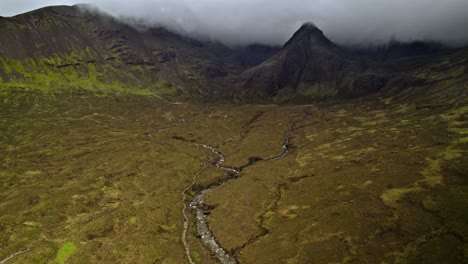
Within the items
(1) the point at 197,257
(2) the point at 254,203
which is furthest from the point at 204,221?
(1) the point at 197,257

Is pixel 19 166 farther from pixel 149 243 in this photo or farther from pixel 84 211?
pixel 149 243

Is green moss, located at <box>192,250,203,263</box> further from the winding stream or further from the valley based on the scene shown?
the winding stream

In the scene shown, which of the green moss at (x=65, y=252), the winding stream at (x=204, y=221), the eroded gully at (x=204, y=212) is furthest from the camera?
the eroded gully at (x=204, y=212)

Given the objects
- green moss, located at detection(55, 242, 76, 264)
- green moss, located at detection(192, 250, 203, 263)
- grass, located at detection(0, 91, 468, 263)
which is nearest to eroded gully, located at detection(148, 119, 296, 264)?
green moss, located at detection(192, 250, 203, 263)

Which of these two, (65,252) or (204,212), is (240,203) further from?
(65,252)

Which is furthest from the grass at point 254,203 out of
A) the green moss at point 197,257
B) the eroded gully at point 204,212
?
the eroded gully at point 204,212

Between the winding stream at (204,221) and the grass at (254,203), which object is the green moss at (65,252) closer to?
the grass at (254,203)

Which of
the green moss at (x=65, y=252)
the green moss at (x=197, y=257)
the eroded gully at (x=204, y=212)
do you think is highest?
the green moss at (x=65, y=252)

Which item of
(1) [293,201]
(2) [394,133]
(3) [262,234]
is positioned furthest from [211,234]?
(2) [394,133]
